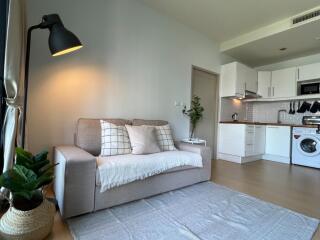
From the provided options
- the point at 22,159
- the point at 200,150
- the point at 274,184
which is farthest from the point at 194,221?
the point at 274,184

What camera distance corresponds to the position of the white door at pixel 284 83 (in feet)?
14.0

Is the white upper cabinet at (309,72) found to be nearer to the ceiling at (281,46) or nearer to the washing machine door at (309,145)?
the ceiling at (281,46)

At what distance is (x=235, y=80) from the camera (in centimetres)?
414

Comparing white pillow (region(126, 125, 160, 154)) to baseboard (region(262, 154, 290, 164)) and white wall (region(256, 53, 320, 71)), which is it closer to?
baseboard (region(262, 154, 290, 164))

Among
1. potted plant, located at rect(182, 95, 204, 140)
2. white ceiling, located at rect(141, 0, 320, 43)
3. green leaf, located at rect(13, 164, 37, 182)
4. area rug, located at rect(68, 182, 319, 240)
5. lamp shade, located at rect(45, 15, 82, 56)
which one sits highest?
white ceiling, located at rect(141, 0, 320, 43)

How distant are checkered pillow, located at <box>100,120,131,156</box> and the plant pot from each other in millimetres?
899

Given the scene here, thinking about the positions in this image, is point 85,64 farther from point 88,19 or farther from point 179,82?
point 179,82

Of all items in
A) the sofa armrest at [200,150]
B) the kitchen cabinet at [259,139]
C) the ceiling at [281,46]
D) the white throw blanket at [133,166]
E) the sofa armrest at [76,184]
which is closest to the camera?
the sofa armrest at [76,184]

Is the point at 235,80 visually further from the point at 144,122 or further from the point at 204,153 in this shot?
the point at 144,122

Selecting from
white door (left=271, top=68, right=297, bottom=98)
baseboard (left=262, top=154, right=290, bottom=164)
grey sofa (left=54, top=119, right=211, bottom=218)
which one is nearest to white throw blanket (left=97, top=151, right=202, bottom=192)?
grey sofa (left=54, top=119, right=211, bottom=218)

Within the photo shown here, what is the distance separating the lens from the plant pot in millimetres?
1171

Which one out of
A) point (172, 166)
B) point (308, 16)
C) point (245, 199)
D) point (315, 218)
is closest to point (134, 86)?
point (172, 166)

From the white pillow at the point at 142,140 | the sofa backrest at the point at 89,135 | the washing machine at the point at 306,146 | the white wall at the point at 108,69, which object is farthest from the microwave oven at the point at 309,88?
the sofa backrest at the point at 89,135

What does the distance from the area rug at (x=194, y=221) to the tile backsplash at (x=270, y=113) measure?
347 cm
